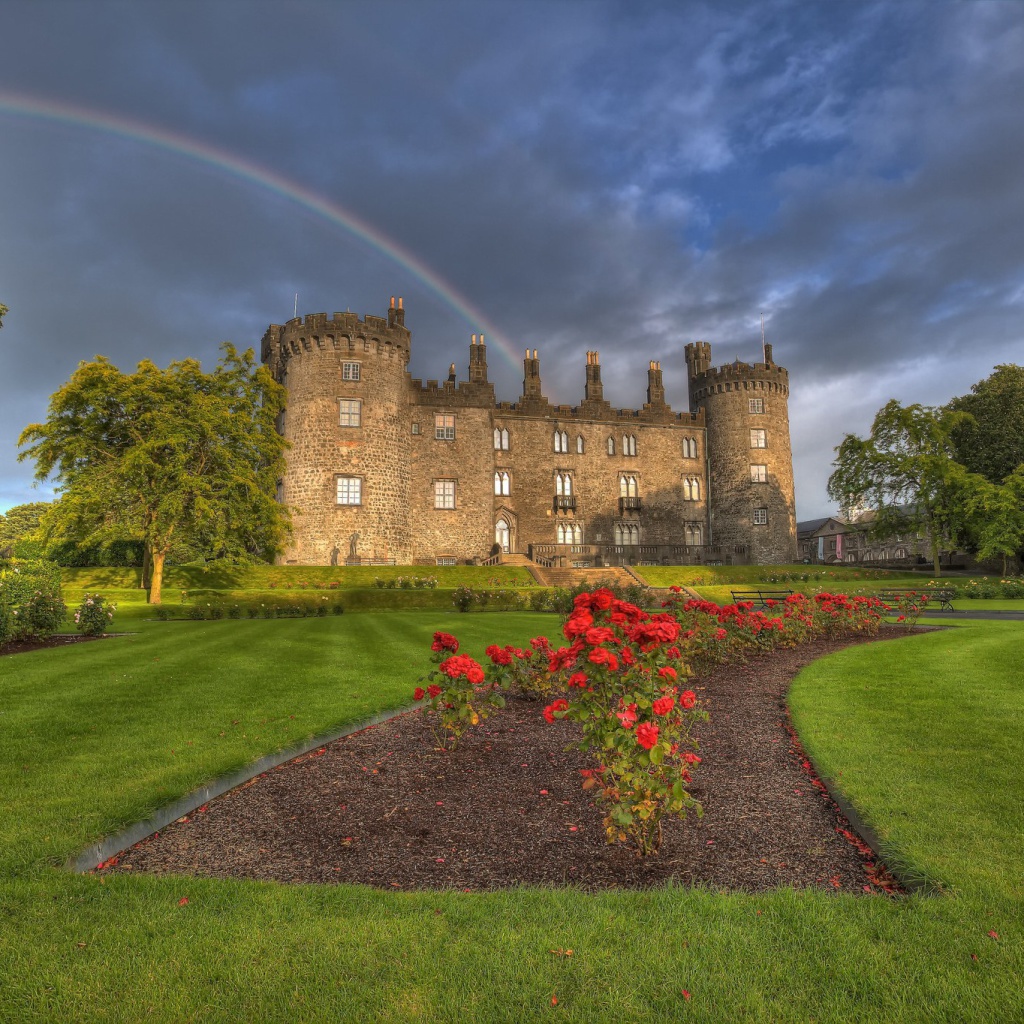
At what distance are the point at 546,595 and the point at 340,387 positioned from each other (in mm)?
20189

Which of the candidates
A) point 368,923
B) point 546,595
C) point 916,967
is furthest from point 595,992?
point 546,595

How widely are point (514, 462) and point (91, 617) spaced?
32535 millimetres

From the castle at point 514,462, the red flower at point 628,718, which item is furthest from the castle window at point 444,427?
the red flower at point 628,718

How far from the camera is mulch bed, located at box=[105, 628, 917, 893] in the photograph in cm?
443

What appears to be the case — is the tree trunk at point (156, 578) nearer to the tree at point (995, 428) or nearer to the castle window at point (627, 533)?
the castle window at point (627, 533)

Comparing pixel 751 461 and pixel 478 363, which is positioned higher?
pixel 478 363

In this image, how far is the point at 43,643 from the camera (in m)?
15.3

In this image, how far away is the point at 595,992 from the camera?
9.95ft

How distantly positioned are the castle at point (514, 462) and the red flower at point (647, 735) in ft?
113

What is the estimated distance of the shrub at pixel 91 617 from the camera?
53.6 feet

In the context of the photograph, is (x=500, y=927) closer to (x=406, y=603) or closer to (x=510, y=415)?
(x=406, y=603)

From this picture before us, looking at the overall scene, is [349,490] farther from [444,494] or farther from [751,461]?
[751,461]

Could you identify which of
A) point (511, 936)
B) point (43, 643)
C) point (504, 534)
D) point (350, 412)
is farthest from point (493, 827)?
point (504, 534)

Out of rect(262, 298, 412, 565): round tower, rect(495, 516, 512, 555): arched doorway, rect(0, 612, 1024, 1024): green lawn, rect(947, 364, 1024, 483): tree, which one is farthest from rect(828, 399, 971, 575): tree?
rect(0, 612, 1024, 1024): green lawn
